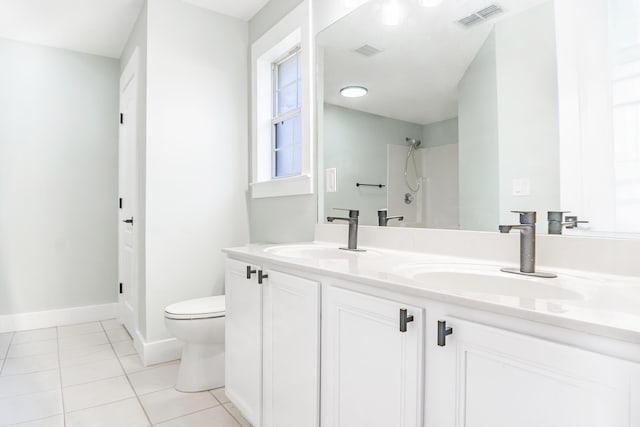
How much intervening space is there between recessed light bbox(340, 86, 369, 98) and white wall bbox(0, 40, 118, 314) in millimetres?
2603

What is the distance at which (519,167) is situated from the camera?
1257mm

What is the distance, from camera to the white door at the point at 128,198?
2.82 meters

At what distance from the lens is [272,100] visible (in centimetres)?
279

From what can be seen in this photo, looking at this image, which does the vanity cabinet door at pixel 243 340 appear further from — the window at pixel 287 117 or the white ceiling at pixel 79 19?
the white ceiling at pixel 79 19

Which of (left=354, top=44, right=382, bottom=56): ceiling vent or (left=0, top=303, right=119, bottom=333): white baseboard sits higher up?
(left=354, top=44, right=382, bottom=56): ceiling vent

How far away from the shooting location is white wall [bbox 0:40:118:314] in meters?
3.17

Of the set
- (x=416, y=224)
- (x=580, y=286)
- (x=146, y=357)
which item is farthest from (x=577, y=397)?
(x=146, y=357)

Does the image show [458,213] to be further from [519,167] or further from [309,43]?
[309,43]

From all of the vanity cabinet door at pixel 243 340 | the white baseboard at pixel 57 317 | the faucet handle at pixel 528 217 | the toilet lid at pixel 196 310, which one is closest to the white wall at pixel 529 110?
the faucet handle at pixel 528 217

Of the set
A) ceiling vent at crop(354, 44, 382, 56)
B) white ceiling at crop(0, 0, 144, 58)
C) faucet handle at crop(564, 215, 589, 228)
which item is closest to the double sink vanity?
faucet handle at crop(564, 215, 589, 228)

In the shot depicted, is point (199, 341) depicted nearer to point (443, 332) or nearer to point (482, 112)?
point (443, 332)

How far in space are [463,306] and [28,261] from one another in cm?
374

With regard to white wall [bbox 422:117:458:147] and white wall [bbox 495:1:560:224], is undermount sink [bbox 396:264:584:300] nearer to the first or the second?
white wall [bbox 495:1:560:224]

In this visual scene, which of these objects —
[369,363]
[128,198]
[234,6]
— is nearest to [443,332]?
[369,363]
